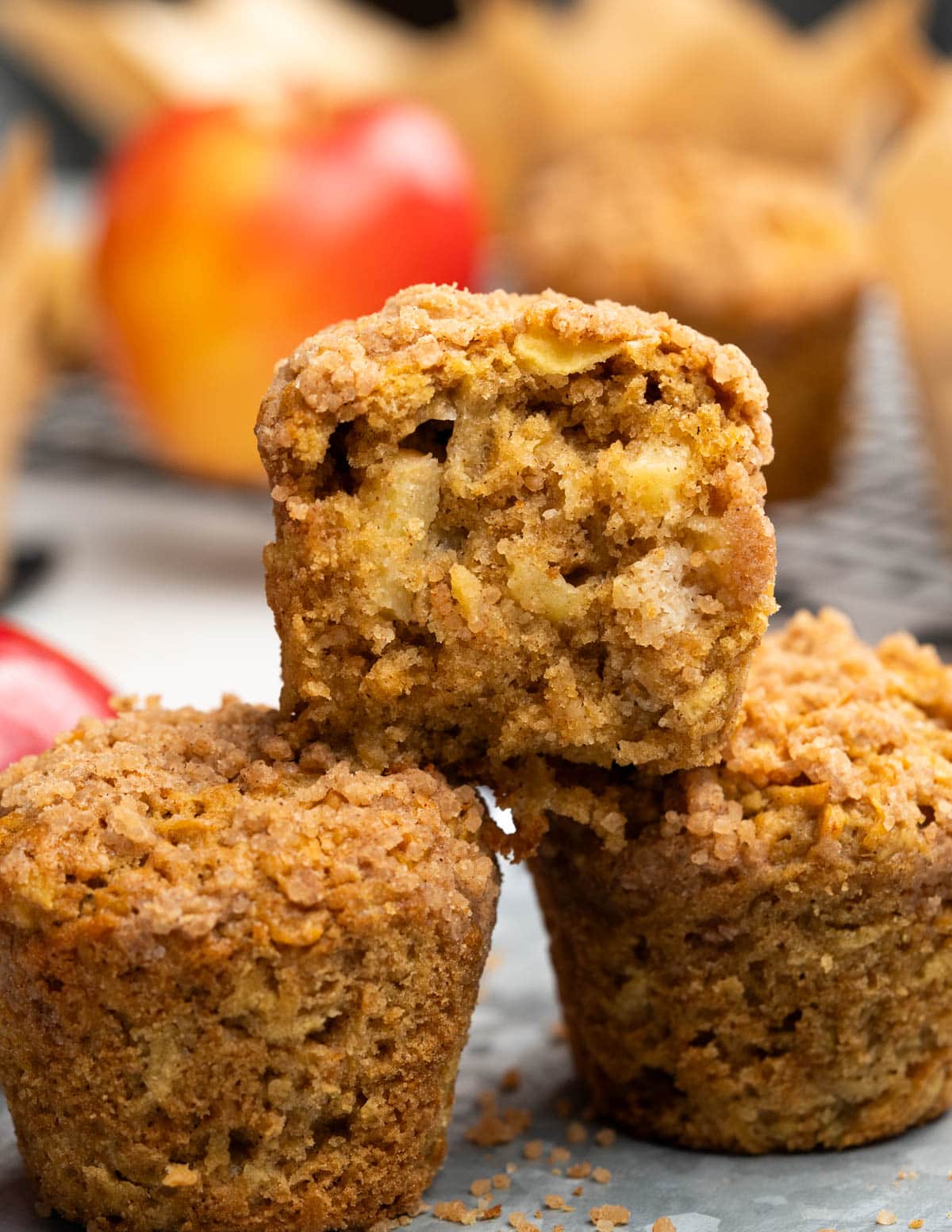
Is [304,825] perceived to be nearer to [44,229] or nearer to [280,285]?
[280,285]

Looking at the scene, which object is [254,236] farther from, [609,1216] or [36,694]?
[609,1216]

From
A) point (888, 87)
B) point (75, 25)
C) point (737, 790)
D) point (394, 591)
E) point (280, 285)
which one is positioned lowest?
point (737, 790)

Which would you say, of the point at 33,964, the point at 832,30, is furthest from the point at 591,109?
the point at 33,964

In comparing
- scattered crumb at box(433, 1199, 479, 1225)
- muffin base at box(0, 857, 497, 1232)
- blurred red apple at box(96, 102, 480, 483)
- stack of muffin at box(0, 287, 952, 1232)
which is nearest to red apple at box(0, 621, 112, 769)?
stack of muffin at box(0, 287, 952, 1232)

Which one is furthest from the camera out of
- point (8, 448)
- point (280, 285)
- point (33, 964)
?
point (280, 285)

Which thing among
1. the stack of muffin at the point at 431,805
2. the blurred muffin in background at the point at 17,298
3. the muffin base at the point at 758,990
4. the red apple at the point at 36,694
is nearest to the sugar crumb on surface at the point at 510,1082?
the muffin base at the point at 758,990

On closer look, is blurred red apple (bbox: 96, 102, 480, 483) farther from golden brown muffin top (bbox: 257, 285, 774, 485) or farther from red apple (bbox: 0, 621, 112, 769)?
golden brown muffin top (bbox: 257, 285, 774, 485)
